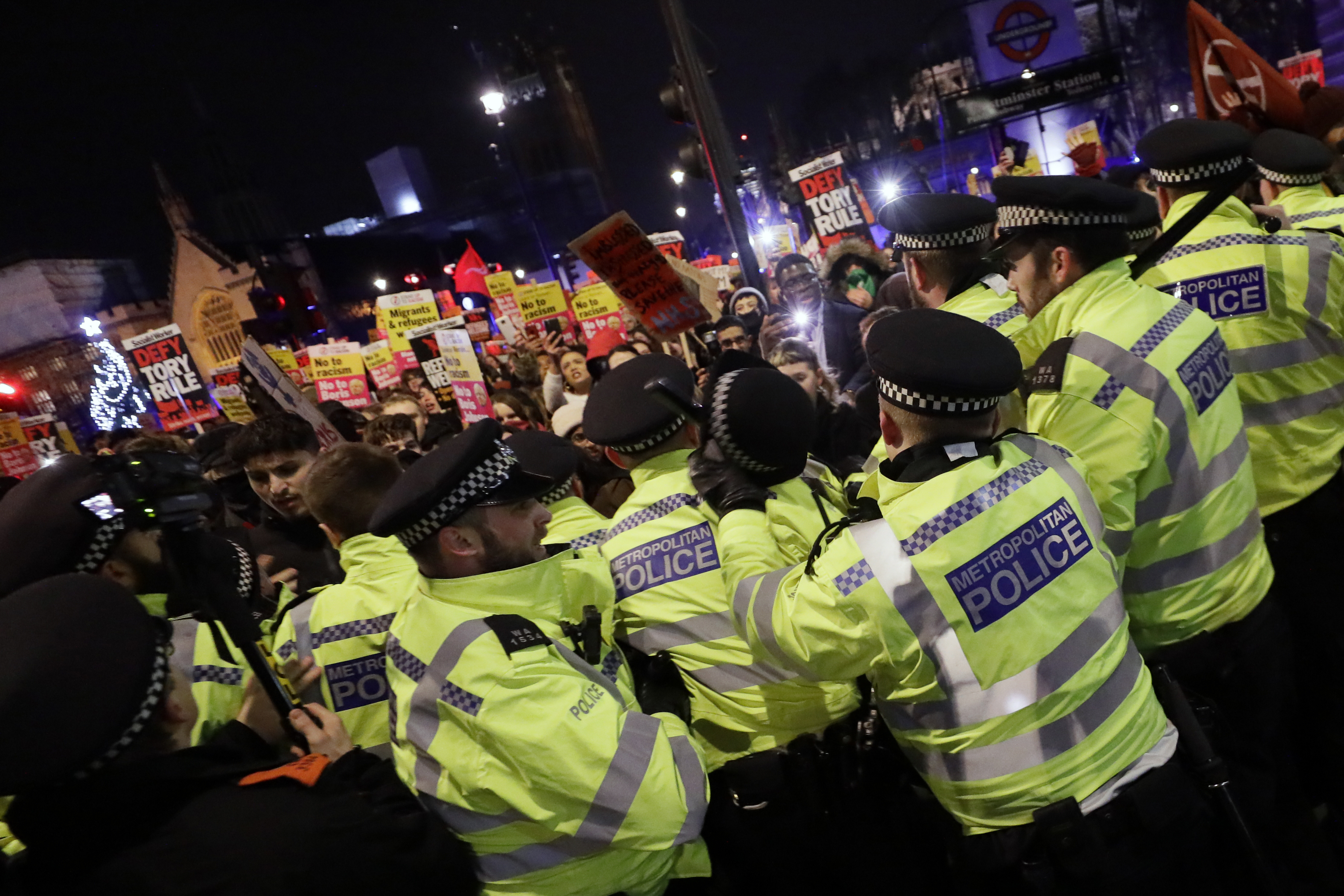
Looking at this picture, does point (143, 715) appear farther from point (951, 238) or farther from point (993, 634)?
point (951, 238)

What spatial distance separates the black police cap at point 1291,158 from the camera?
412 cm

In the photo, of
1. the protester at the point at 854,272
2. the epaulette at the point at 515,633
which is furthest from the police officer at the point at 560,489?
the protester at the point at 854,272

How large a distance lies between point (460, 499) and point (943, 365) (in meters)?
1.34

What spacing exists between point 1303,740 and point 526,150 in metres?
104

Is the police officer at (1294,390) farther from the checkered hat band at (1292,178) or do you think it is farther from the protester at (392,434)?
the protester at (392,434)

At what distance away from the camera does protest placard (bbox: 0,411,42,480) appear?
11641mm

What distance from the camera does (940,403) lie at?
1926mm

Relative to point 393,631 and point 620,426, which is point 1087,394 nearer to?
point 620,426

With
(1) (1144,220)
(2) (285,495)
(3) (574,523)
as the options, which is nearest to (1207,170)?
(1) (1144,220)

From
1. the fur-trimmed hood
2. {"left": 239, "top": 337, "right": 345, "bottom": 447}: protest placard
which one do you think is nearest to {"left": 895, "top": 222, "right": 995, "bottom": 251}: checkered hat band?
{"left": 239, "top": 337, "right": 345, "bottom": 447}: protest placard

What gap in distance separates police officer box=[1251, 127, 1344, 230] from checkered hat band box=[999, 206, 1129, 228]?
7.27 ft

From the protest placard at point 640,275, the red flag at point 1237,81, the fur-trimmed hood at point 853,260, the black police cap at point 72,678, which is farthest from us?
the fur-trimmed hood at point 853,260

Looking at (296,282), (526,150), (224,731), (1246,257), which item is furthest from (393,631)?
(526,150)

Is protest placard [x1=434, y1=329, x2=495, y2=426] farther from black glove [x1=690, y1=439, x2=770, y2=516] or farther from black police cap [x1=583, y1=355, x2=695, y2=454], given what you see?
black glove [x1=690, y1=439, x2=770, y2=516]
